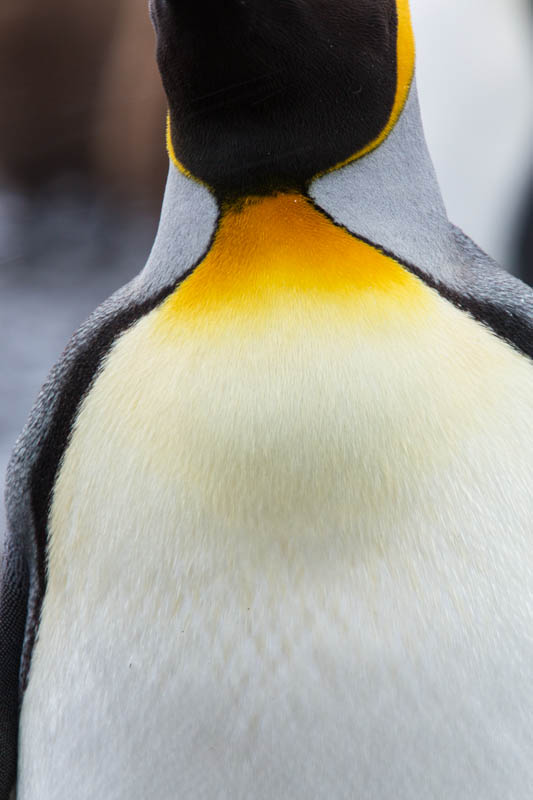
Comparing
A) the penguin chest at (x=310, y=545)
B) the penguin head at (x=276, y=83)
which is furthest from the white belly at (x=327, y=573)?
the penguin head at (x=276, y=83)

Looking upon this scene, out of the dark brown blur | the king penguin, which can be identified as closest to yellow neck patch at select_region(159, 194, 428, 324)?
the king penguin

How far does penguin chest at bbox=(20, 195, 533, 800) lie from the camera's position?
0.75m

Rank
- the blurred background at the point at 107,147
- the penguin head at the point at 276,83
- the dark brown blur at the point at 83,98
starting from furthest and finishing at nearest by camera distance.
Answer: the dark brown blur at the point at 83,98, the blurred background at the point at 107,147, the penguin head at the point at 276,83

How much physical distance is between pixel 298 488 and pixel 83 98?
2.78 m

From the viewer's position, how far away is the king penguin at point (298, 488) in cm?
75

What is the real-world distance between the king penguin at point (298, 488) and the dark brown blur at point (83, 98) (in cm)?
226

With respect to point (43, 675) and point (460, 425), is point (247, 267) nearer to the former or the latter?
point (460, 425)

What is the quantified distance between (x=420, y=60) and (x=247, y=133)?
170 cm

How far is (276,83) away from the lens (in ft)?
2.52

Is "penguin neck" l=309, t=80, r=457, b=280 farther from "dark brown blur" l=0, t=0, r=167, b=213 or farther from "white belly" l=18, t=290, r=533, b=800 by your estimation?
"dark brown blur" l=0, t=0, r=167, b=213

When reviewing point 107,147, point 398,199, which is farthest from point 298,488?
point 107,147

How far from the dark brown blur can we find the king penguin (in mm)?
2255

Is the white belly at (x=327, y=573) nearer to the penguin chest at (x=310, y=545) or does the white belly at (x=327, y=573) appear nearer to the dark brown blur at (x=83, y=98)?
the penguin chest at (x=310, y=545)

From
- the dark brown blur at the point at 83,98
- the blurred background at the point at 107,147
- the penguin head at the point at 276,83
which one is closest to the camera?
the penguin head at the point at 276,83
